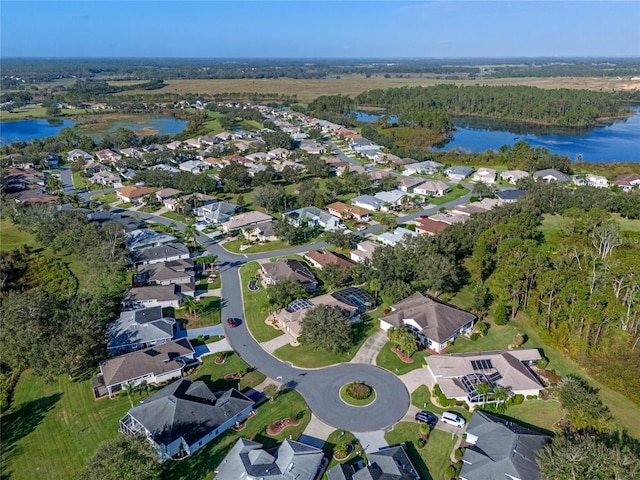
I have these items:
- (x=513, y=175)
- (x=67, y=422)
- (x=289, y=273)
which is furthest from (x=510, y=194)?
(x=67, y=422)

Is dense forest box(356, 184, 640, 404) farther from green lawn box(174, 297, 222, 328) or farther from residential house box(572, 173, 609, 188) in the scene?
residential house box(572, 173, 609, 188)

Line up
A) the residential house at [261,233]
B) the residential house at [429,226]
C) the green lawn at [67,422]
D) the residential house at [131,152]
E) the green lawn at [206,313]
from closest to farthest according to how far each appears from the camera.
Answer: the green lawn at [67,422] < the green lawn at [206,313] < the residential house at [429,226] < the residential house at [261,233] < the residential house at [131,152]

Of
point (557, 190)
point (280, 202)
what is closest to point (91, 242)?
point (280, 202)

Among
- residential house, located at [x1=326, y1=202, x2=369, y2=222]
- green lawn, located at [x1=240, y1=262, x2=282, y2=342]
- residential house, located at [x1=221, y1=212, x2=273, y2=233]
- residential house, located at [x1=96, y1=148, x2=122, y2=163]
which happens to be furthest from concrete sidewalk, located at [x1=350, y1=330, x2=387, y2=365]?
residential house, located at [x1=96, y1=148, x2=122, y2=163]

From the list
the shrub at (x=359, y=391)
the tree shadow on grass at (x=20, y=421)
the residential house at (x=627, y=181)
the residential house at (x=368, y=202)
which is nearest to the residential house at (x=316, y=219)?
the residential house at (x=368, y=202)

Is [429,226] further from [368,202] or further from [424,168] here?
[424,168]

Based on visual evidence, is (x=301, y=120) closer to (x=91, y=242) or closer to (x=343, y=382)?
(x=91, y=242)

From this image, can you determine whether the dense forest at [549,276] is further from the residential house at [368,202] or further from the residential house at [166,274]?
the residential house at [166,274]
